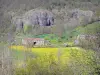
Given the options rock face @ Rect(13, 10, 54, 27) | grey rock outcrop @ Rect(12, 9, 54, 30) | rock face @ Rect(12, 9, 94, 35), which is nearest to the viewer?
rock face @ Rect(12, 9, 94, 35)

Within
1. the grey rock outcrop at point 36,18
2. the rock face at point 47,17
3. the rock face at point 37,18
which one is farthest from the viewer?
the rock face at point 37,18

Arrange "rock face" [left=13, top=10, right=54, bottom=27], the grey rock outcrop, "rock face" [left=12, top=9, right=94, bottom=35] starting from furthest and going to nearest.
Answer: "rock face" [left=13, top=10, right=54, bottom=27] → the grey rock outcrop → "rock face" [left=12, top=9, right=94, bottom=35]

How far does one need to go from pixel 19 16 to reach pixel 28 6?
3218mm

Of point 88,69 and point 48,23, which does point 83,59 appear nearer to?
point 88,69

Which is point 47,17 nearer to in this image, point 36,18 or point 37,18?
point 37,18

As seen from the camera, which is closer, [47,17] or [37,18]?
[47,17]

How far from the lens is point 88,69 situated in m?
9.38

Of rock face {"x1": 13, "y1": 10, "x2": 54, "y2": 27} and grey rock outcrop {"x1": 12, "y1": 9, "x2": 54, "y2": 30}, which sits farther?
rock face {"x1": 13, "y1": 10, "x2": 54, "y2": 27}

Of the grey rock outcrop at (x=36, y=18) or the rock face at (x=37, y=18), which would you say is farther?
the rock face at (x=37, y=18)

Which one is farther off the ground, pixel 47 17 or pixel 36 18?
pixel 47 17

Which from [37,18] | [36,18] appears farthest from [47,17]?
[36,18]

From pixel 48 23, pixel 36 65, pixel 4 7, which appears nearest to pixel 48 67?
Result: pixel 36 65

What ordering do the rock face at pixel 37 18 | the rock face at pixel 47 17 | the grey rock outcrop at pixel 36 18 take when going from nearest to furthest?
1. the rock face at pixel 47 17
2. the grey rock outcrop at pixel 36 18
3. the rock face at pixel 37 18

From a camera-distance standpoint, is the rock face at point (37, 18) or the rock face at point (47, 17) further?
the rock face at point (37, 18)
